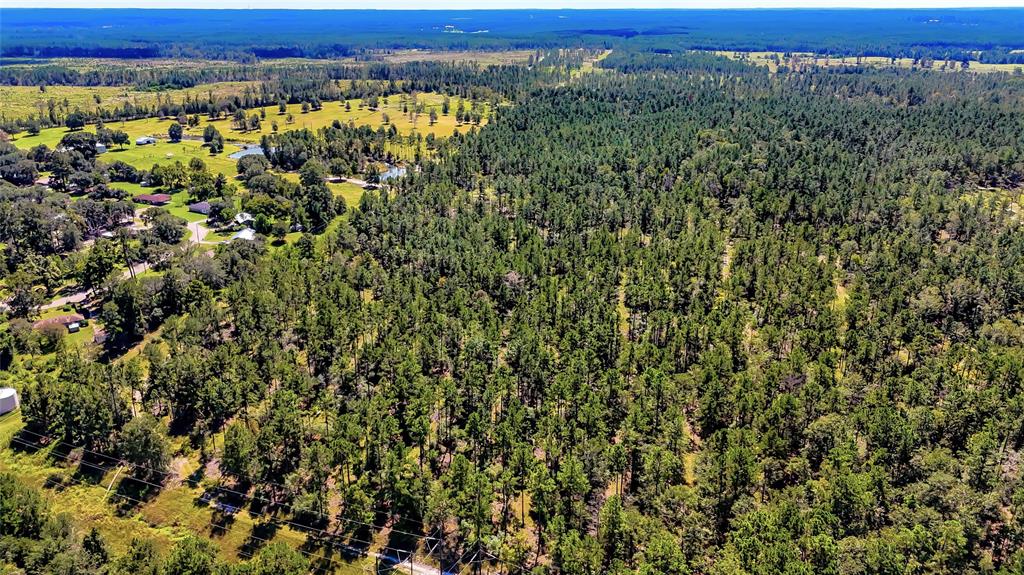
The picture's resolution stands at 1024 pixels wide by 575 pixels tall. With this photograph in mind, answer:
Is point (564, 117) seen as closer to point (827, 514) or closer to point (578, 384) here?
point (578, 384)

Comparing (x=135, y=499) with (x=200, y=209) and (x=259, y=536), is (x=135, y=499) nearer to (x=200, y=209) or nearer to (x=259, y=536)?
(x=259, y=536)

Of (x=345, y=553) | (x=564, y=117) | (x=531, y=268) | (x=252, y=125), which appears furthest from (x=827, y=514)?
(x=252, y=125)

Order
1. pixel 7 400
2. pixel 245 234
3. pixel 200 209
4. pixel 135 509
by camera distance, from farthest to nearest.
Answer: pixel 200 209
pixel 245 234
pixel 7 400
pixel 135 509

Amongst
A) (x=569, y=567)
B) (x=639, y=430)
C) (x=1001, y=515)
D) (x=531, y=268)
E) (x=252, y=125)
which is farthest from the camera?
(x=252, y=125)

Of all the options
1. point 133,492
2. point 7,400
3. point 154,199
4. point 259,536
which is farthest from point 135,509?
point 154,199

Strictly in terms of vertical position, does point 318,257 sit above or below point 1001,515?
above

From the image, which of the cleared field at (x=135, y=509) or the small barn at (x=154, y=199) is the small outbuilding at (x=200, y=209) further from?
the cleared field at (x=135, y=509)

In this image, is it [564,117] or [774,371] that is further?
[564,117]

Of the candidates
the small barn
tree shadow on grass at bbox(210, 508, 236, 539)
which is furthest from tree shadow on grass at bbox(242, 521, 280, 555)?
the small barn
